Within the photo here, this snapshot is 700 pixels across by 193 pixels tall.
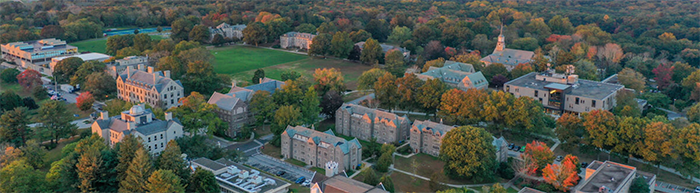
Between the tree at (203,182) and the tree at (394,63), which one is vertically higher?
the tree at (394,63)

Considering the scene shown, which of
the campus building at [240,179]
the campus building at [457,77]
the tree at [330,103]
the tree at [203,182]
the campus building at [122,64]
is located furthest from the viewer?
the campus building at [122,64]

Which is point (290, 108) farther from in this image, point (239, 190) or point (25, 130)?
point (25, 130)

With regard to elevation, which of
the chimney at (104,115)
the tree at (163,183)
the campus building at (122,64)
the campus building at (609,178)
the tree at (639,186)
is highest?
the campus building at (122,64)

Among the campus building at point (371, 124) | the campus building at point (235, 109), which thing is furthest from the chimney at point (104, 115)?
the campus building at point (371, 124)

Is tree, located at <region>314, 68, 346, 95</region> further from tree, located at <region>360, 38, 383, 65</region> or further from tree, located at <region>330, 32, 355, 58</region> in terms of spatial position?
tree, located at <region>330, 32, 355, 58</region>

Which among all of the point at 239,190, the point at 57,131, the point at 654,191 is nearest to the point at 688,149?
the point at 654,191

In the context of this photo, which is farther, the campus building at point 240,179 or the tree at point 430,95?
the tree at point 430,95

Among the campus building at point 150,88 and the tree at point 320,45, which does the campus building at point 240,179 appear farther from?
the tree at point 320,45

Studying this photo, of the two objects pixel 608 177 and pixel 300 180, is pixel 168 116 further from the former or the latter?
pixel 608 177
